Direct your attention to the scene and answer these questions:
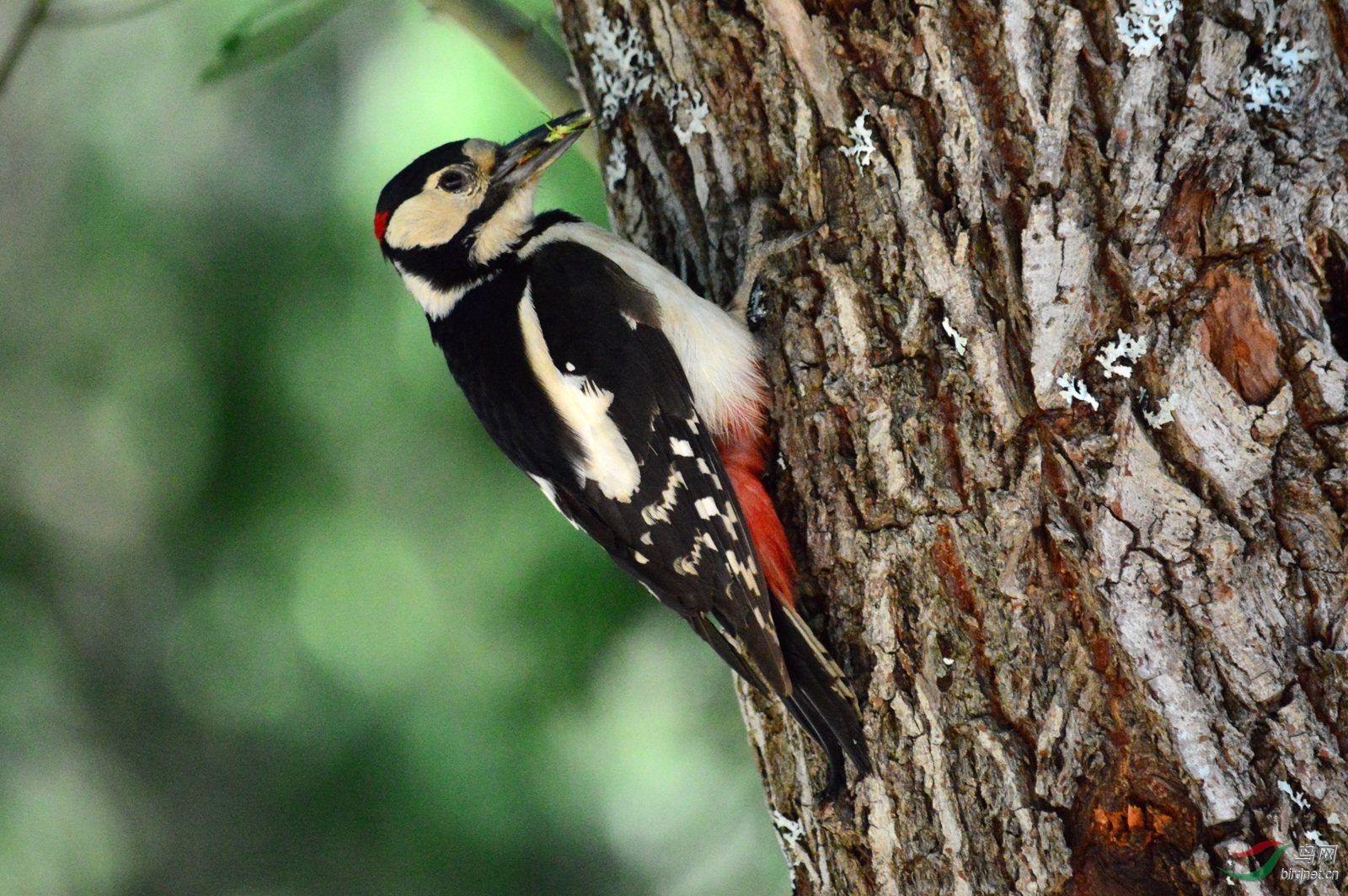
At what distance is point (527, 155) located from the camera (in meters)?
2.19

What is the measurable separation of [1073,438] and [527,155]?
126cm

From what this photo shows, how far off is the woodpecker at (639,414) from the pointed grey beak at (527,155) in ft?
0.04

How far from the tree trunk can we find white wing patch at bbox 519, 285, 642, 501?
0.34m

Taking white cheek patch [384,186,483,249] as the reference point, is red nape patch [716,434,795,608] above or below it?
below

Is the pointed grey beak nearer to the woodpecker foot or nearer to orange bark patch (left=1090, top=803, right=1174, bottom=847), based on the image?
the woodpecker foot

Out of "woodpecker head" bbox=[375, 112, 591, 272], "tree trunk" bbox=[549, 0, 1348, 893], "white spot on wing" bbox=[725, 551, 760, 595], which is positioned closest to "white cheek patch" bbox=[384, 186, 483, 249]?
"woodpecker head" bbox=[375, 112, 591, 272]

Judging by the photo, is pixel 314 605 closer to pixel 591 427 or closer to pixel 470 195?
pixel 470 195

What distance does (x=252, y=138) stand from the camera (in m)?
3.74

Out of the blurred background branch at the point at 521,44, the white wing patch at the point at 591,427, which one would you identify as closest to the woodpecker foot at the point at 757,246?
the white wing patch at the point at 591,427

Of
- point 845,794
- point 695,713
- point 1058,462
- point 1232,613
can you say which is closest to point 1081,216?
point 1058,462

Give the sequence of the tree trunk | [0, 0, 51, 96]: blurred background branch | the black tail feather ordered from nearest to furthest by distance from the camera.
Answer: the tree trunk → the black tail feather → [0, 0, 51, 96]: blurred background branch

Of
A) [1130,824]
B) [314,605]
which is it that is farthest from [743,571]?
[314,605]

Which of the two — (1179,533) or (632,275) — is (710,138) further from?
(1179,533)

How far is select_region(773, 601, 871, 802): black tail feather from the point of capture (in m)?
1.53
